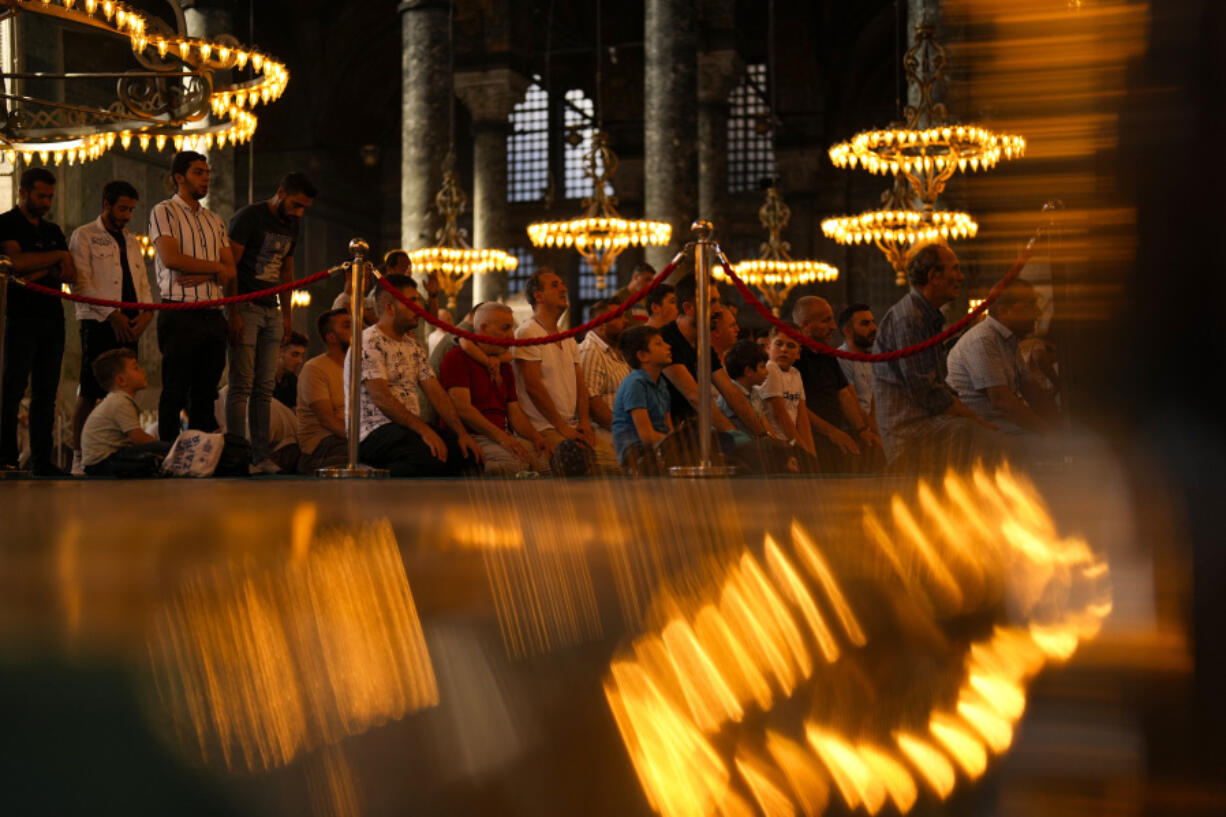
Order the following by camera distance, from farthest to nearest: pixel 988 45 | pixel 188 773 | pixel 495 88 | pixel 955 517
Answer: pixel 495 88 < pixel 955 517 < pixel 188 773 < pixel 988 45

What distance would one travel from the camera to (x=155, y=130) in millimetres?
9141

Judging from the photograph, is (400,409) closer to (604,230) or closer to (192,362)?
(192,362)

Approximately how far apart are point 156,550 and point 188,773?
1161mm

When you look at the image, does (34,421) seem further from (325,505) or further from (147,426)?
(147,426)

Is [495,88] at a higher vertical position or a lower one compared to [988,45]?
higher

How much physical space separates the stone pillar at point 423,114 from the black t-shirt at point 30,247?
996 cm

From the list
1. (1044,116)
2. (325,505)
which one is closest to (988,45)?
(1044,116)

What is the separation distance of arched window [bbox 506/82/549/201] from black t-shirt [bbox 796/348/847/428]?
22625 millimetres

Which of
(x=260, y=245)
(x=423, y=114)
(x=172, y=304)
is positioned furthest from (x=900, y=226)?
(x=172, y=304)

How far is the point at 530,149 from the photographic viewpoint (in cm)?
2989

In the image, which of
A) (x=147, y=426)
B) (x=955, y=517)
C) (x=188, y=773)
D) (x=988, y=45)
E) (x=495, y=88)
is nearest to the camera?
(x=988, y=45)

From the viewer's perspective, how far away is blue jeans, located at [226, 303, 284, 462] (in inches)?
276

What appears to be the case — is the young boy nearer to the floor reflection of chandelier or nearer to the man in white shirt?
the man in white shirt

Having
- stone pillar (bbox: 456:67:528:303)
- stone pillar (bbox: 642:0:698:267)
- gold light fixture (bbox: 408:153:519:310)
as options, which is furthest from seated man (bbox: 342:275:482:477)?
stone pillar (bbox: 456:67:528:303)
